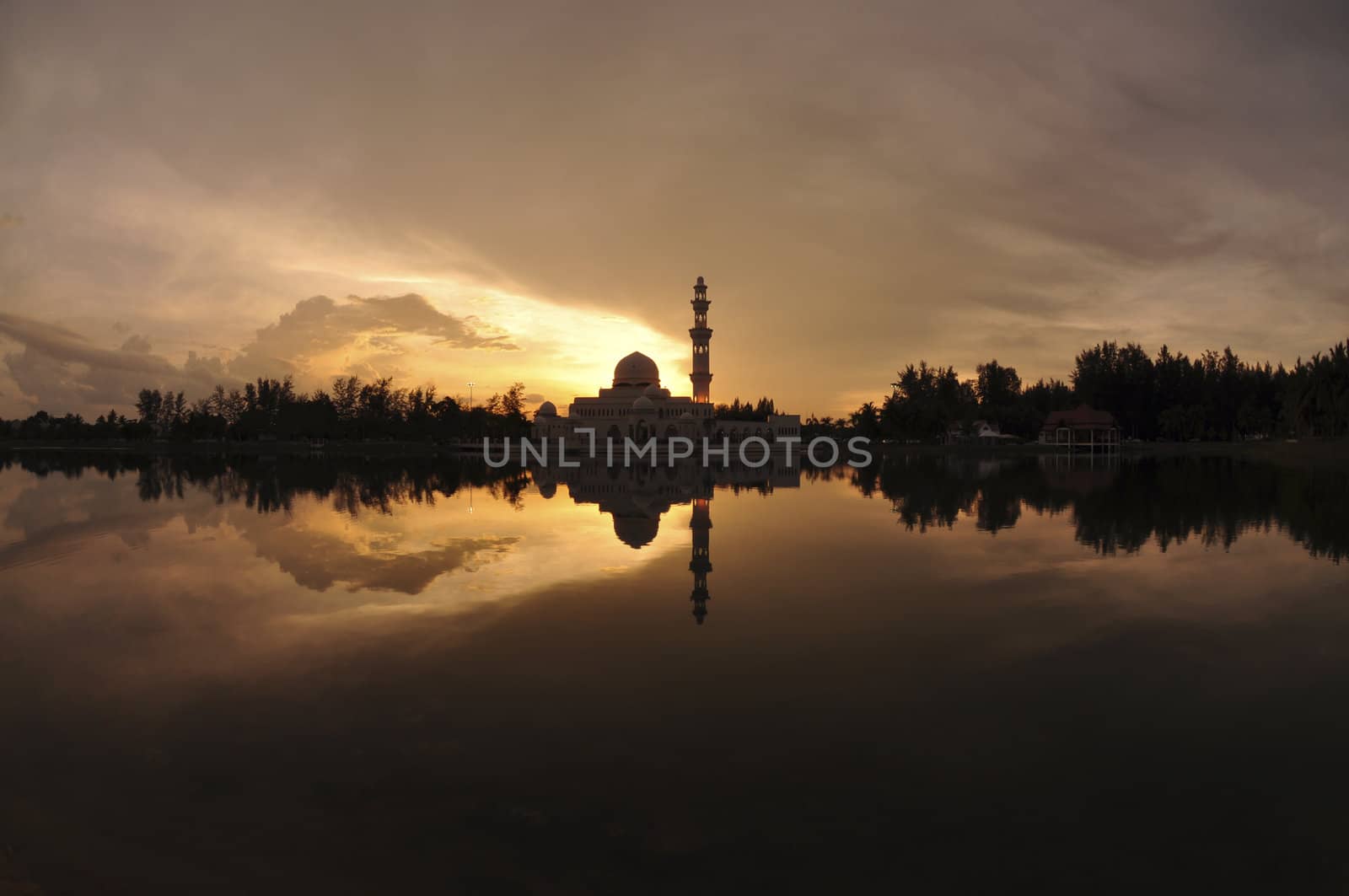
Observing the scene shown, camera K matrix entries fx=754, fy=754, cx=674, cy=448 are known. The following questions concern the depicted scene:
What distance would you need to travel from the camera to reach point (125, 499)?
30.9 metres

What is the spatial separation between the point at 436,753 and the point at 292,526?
18.1 m

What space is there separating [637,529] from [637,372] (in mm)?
81439

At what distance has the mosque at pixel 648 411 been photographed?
92.0 meters

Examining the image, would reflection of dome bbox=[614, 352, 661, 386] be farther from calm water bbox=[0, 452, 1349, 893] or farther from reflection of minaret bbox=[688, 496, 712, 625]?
calm water bbox=[0, 452, 1349, 893]

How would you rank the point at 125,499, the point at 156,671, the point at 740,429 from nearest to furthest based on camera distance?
the point at 156,671 < the point at 125,499 < the point at 740,429

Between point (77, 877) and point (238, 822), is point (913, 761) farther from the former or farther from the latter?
point (77, 877)

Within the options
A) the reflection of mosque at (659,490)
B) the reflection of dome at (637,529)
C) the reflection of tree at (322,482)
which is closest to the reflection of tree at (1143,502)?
the reflection of mosque at (659,490)

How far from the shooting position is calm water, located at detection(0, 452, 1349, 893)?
557 centimetres

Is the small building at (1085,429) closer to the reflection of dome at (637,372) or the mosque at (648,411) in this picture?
the mosque at (648,411)

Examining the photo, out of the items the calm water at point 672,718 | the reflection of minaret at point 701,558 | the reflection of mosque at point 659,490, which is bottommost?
the calm water at point 672,718

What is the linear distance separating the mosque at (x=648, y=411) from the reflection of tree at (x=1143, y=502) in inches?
1671

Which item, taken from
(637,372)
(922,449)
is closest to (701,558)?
(637,372)

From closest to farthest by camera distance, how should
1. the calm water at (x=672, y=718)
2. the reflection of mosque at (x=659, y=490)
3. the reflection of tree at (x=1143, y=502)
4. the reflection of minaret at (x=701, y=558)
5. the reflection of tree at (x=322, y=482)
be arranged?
the calm water at (x=672, y=718) < the reflection of minaret at (x=701, y=558) < the reflection of mosque at (x=659, y=490) < the reflection of tree at (x=1143, y=502) < the reflection of tree at (x=322, y=482)

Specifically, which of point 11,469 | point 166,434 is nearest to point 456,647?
point 11,469
